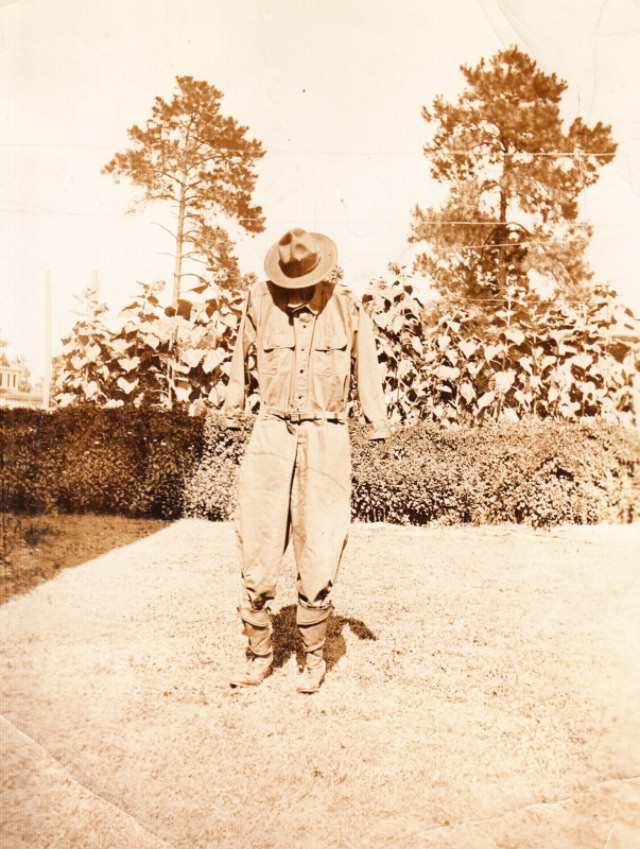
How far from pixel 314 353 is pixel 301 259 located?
432mm

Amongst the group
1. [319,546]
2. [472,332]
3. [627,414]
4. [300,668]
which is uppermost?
[472,332]

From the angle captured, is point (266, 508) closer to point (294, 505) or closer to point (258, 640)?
point (294, 505)

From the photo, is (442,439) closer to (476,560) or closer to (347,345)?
(476,560)

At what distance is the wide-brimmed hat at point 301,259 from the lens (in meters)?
2.98

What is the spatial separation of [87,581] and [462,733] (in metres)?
2.79

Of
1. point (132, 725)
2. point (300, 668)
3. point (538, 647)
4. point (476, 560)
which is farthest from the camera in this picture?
point (476, 560)

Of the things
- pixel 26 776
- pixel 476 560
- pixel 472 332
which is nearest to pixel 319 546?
pixel 26 776

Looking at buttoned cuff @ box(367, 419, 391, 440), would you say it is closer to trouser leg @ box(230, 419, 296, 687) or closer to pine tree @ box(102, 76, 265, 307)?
trouser leg @ box(230, 419, 296, 687)

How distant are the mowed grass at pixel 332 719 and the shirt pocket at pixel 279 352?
1.46 meters

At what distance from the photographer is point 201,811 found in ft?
6.81

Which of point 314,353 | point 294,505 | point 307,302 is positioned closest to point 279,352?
point 314,353

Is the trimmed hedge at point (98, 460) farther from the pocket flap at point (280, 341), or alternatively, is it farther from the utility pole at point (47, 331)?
the pocket flap at point (280, 341)

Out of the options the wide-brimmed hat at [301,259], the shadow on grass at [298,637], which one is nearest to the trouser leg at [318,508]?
the shadow on grass at [298,637]

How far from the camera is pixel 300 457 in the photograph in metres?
3.04
